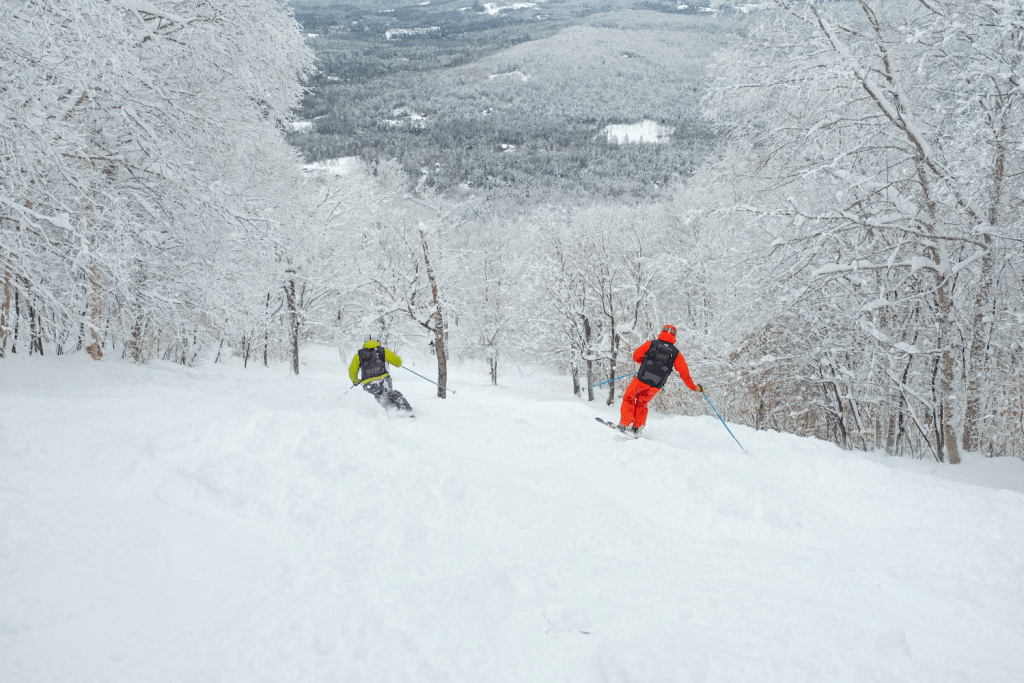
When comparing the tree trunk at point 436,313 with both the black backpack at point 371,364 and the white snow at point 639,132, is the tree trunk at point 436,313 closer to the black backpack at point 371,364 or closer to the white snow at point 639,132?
the black backpack at point 371,364

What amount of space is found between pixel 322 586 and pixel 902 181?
8322mm

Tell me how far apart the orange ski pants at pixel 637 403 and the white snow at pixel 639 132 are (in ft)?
469

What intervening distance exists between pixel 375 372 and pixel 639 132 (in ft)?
521

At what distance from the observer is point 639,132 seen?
147625 millimetres

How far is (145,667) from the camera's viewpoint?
2135 millimetres

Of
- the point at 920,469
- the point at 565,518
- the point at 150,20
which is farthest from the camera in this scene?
the point at 150,20

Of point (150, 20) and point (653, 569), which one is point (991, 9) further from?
point (150, 20)

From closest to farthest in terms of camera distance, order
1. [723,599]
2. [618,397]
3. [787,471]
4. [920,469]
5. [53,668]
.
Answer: [53,668]
[723,599]
[787,471]
[920,469]
[618,397]

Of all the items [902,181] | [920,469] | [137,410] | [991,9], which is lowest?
[920,469]

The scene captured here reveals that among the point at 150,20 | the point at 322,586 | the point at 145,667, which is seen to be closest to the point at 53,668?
the point at 145,667

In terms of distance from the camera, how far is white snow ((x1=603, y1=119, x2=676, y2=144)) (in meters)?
138

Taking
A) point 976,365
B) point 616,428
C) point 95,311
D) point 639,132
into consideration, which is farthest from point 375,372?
point 639,132

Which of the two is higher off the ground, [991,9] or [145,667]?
[991,9]

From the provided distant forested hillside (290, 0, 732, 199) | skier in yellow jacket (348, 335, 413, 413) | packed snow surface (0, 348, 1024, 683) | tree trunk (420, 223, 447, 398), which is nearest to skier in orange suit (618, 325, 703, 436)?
packed snow surface (0, 348, 1024, 683)
